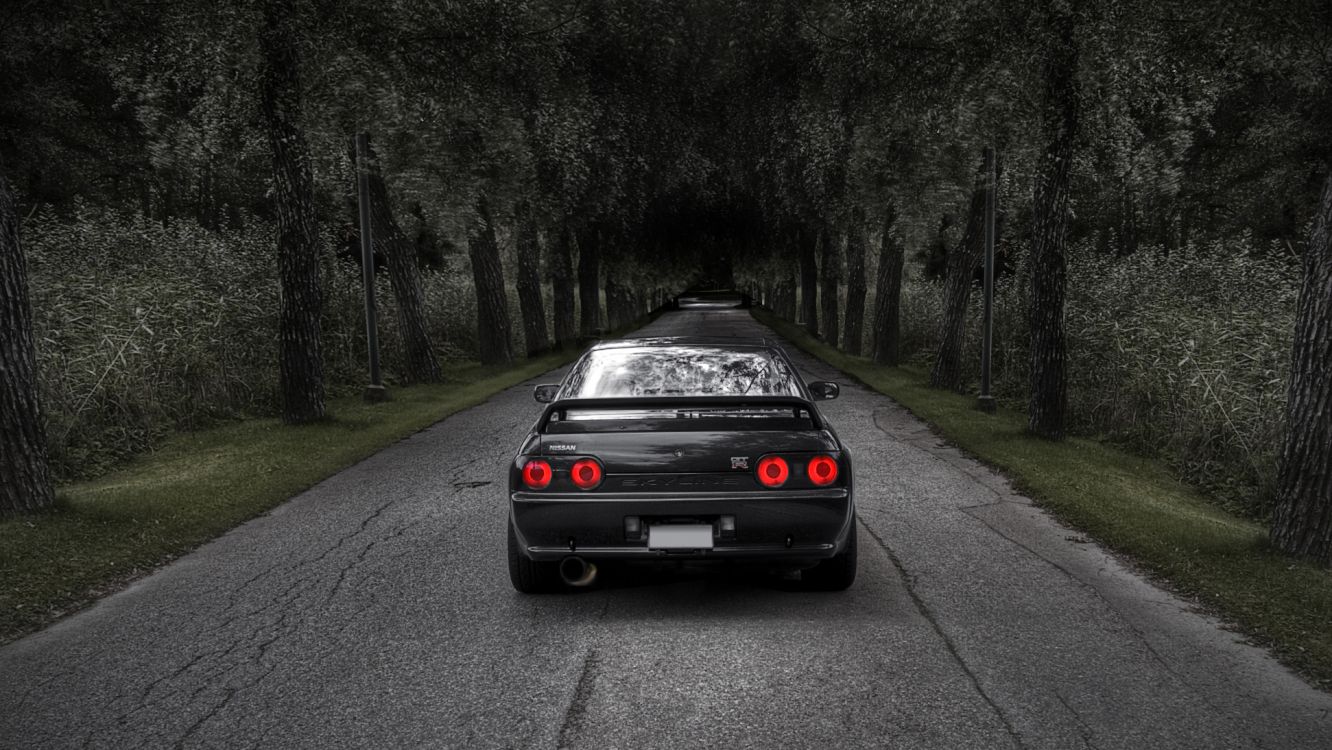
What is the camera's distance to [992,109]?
11508mm

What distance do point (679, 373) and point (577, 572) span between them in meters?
1.37

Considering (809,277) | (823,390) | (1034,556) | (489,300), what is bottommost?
(1034,556)

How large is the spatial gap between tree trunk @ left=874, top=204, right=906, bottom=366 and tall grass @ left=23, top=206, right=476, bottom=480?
1112 centimetres

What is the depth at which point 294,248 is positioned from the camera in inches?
479

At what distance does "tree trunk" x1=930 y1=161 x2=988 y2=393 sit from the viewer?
16663mm

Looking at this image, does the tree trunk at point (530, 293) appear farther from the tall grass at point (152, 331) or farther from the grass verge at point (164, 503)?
the grass verge at point (164, 503)

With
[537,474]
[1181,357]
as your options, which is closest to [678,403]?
[537,474]

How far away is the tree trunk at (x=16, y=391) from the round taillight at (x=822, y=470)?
19.9ft

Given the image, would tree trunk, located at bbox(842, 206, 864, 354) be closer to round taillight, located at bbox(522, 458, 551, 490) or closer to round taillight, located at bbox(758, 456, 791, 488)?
round taillight, located at bbox(758, 456, 791, 488)

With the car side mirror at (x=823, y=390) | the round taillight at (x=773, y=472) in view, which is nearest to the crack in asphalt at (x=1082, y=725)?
the round taillight at (x=773, y=472)

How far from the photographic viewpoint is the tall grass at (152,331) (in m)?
10.3

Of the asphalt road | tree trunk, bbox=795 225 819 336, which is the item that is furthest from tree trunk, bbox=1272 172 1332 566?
tree trunk, bbox=795 225 819 336

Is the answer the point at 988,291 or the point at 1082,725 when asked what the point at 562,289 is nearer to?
the point at 988,291

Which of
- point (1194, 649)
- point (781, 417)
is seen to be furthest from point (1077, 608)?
point (781, 417)
